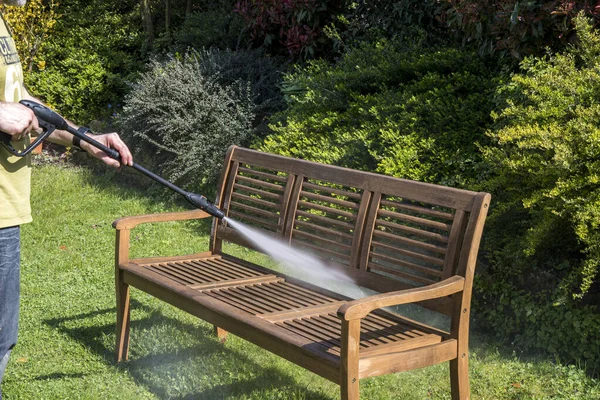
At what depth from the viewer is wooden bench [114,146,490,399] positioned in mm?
3406

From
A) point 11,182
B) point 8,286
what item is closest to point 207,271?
point 8,286

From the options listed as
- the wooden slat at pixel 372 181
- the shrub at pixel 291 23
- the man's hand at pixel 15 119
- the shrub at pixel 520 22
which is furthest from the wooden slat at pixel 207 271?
the shrub at pixel 291 23

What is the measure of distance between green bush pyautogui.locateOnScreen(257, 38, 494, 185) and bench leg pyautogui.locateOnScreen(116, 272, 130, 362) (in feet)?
6.37

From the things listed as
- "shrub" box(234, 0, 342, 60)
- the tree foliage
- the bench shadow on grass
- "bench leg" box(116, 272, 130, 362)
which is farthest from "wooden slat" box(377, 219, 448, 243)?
the tree foliage

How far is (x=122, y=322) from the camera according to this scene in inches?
187

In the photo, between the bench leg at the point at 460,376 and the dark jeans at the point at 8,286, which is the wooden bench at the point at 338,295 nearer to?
the bench leg at the point at 460,376

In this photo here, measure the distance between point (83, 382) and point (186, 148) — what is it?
160 inches

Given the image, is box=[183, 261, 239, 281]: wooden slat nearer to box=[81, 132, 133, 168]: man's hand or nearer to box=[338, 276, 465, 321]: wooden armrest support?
box=[81, 132, 133, 168]: man's hand

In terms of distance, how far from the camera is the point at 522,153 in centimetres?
475

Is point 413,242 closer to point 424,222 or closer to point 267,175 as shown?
point 424,222

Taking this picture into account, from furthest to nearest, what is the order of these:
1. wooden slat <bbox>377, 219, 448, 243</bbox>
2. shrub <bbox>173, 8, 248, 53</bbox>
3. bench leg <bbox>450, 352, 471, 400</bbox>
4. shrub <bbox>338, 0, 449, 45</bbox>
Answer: shrub <bbox>173, 8, 248, 53</bbox> < shrub <bbox>338, 0, 449, 45</bbox> < wooden slat <bbox>377, 219, 448, 243</bbox> < bench leg <bbox>450, 352, 471, 400</bbox>

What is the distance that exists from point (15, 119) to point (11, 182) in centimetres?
30

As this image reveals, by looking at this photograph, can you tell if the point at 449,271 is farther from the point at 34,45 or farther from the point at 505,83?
the point at 34,45

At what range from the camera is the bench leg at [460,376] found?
3.67m
